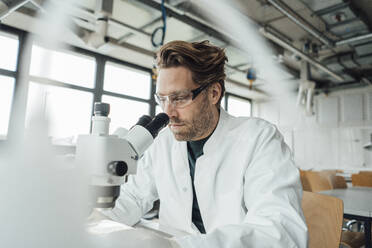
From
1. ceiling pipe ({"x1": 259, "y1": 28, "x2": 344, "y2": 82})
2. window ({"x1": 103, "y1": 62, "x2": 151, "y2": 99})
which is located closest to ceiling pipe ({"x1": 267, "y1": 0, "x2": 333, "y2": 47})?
ceiling pipe ({"x1": 259, "y1": 28, "x2": 344, "y2": 82})

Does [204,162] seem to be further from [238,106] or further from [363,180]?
[238,106]

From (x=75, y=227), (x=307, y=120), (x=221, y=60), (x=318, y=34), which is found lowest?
(x=75, y=227)

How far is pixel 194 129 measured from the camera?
3.56ft

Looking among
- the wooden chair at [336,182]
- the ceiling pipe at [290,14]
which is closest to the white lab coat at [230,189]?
the ceiling pipe at [290,14]

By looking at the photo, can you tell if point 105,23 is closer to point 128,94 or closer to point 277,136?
point 277,136

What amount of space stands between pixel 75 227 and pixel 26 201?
63mm

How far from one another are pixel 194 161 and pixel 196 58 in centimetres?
43

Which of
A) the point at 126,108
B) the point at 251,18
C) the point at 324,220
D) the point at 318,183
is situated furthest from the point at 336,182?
the point at 126,108

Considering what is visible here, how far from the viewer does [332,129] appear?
6.55 m

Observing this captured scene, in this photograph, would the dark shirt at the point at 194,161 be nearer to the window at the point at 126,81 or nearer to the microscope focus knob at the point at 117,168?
the microscope focus knob at the point at 117,168

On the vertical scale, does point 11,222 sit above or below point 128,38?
→ below

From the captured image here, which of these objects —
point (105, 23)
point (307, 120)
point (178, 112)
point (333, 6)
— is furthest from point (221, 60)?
point (307, 120)

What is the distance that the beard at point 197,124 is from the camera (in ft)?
3.51

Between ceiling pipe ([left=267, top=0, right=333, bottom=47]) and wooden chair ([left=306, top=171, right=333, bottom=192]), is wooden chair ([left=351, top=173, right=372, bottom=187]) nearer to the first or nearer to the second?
wooden chair ([left=306, top=171, right=333, bottom=192])
